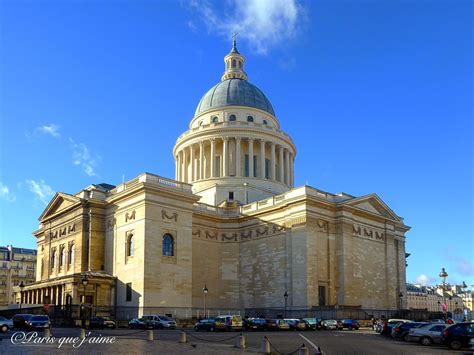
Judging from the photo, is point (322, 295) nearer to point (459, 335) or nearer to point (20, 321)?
point (459, 335)

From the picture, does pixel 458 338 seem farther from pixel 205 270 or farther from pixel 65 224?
pixel 65 224

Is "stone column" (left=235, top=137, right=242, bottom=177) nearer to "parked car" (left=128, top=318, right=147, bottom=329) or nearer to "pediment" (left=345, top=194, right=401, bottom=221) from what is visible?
"pediment" (left=345, top=194, right=401, bottom=221)

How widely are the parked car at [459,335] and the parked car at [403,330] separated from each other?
5586mm

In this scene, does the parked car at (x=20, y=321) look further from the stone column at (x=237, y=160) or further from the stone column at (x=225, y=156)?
the stone column at (x=237, y=160)

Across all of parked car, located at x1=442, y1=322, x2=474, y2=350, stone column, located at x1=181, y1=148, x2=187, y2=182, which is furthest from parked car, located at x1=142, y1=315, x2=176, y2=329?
stone column, located at x1=181, y1=148, x2=187, y2=182

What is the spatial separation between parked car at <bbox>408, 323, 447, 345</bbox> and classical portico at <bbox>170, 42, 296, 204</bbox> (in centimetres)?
3720

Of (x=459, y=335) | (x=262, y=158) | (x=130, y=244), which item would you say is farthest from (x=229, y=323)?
(x=262, y=158)

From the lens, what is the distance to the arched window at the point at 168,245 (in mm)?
54419

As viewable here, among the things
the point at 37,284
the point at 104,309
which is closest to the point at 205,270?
the point at 104,309

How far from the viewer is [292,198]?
57.6 metres

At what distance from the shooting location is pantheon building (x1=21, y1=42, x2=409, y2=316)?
175 ft

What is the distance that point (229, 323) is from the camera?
42062 millimetres

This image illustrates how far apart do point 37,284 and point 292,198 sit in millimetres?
27495

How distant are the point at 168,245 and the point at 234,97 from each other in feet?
96.3
